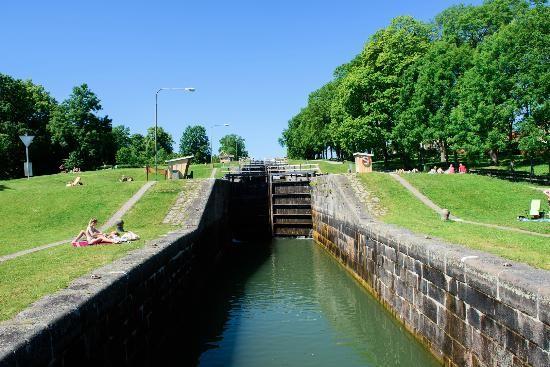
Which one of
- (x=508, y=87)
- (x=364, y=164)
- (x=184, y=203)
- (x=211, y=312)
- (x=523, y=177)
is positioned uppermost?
(x=508, y=87)

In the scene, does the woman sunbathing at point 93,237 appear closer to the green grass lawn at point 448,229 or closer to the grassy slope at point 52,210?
the grassy slope at point 52,210

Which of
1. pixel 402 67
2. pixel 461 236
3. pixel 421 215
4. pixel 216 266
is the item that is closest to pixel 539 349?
pixel 461 236

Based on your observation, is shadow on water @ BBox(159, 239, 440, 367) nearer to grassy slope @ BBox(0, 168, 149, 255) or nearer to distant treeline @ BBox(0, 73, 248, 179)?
grassy slope @ BBox(0, 168, 149, 255)

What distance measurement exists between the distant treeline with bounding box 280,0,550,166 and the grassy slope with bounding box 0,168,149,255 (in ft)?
64.0

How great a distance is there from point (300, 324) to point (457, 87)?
25.3m

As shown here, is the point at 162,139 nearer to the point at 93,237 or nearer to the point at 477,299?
the point at 93,237

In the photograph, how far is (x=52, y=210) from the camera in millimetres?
19875

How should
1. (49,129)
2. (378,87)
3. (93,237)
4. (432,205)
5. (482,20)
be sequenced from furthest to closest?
(49,129), (378,87), (482,20), (432,205), (93,237)

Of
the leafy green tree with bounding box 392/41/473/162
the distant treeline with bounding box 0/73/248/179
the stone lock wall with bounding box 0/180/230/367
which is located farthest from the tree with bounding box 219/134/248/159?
the stone lock wall with bounding box 0/180/230/367

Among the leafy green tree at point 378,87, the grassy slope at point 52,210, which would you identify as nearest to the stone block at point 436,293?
the grassy slope at point 52,210

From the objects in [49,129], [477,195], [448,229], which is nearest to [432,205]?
[477,195]

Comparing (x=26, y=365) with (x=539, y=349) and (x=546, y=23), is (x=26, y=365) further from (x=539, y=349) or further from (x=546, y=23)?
(x=546, y=23)

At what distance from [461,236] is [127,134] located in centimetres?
12120

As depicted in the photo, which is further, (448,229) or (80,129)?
(80,129)
